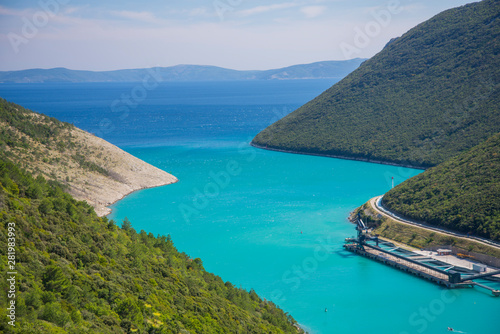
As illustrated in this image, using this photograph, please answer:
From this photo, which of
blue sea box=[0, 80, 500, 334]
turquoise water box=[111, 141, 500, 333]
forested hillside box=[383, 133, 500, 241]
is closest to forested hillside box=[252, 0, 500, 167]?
blue sea box=[0, 80, 500, 334]

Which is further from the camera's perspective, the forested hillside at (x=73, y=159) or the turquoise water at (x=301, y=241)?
the forested hillside at (x=73, y=159)

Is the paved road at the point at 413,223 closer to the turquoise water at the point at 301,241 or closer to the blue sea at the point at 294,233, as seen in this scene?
the turquoise water at the point at 301,241

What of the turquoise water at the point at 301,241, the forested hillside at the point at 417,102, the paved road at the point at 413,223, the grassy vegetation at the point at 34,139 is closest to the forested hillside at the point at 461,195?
the paved road at the point at 413,223

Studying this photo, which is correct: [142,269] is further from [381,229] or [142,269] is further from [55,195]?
[381,229]

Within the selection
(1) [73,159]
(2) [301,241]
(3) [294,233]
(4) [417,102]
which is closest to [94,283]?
(2) [301,241]

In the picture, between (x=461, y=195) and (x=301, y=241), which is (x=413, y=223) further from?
(x=301, y=241)

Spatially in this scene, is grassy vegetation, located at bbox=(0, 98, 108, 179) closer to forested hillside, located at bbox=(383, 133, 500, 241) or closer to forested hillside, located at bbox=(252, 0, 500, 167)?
forested hillside, located at bbox=(383, 133, 500, 241)
